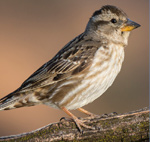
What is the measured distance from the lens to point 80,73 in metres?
7.05

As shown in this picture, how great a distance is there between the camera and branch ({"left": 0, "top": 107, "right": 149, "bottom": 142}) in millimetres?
5969

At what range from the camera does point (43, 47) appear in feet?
51.6

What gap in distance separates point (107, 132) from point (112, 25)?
7.70ft

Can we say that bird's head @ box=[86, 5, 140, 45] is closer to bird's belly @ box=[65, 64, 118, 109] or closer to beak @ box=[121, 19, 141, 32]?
beak @ box=[121, 19, 141, 32]

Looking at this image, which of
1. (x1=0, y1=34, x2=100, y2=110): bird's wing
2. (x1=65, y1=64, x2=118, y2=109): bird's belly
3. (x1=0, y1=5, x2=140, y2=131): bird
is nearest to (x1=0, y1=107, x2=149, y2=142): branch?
(x1=0, y1=5, x2=140, y2=131): bird

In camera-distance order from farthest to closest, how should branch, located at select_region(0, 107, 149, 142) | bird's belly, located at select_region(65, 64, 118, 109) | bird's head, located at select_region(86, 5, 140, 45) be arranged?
bird's head, located at select_region(86, 5, 140, 45) < bird's belly, located at select_region(65, 64, 118, 109) < branch, located at select_region(0, 107, 149, 142)

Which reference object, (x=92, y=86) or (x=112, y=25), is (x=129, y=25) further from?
(x=92, y=86)

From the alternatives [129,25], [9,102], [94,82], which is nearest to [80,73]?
[94,82]

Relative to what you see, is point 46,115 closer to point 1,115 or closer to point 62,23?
point 1,115

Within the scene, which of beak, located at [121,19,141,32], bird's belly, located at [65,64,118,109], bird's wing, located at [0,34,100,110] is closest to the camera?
bird's belly, located at [65,64,118,109]

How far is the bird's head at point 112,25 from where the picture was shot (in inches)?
289

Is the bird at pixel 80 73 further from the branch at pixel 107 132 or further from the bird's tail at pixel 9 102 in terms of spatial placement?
the branch at pixel 107 132

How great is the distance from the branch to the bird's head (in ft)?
6.06

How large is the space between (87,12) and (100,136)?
41.4 feet
